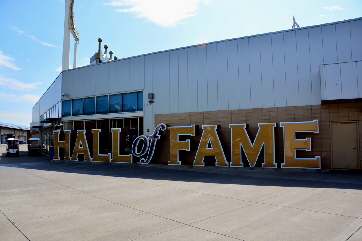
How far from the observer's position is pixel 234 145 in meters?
15.5

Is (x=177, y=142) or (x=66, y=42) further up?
(x=66, y=42)

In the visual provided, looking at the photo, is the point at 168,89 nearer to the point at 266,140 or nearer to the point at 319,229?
the point at 266,140

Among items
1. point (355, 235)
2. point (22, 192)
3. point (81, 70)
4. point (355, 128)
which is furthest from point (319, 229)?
point (81, 70)

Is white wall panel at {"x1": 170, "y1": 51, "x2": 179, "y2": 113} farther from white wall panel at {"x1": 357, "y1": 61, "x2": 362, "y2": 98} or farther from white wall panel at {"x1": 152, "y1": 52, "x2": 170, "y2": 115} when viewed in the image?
white wall panel at {"x1": 357, "y1": 61, "x2": 362, "y2": 98}

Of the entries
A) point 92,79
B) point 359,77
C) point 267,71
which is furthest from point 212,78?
point 92,79

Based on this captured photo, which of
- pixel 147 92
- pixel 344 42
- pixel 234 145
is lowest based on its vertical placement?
pixel 234 145

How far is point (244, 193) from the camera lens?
8719 mm

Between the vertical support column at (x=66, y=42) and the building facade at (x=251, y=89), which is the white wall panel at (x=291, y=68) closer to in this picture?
the building facade at (x=251, y=89)

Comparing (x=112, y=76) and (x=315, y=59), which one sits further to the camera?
(x=112, y=76)

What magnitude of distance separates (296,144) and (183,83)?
7456mm

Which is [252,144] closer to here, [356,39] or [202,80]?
[202,80]

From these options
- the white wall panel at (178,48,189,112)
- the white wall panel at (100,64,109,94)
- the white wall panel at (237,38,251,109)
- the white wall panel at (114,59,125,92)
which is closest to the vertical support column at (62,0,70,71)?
the white wall panel at (100,64,109,94)

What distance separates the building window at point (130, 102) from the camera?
64.4 ft

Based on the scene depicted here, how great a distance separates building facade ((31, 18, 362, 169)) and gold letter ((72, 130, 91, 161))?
0.49m
